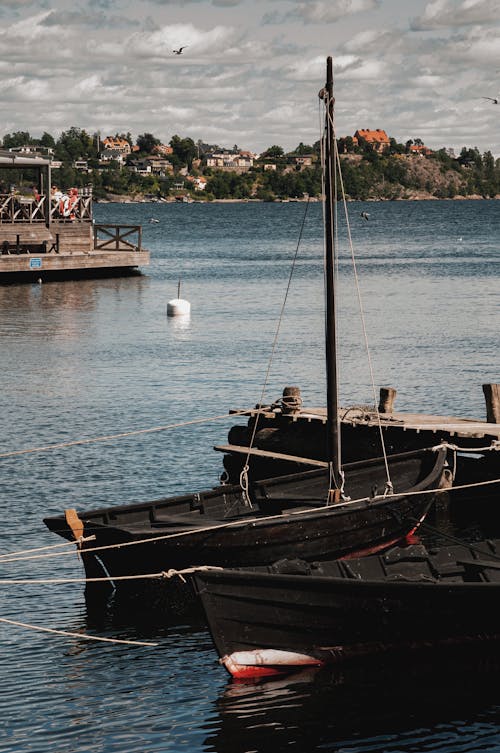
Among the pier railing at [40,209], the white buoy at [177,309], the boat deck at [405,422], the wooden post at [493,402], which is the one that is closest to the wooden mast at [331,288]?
the boat deck at [405,422]

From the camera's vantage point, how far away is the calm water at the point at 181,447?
50.8 feet

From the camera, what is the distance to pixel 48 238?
69.0 meters

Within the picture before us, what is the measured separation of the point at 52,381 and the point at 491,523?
18.9 metres

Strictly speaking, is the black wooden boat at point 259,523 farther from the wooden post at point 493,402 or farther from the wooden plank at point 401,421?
the wooden post at point 493,402

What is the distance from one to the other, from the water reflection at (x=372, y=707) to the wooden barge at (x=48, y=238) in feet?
169

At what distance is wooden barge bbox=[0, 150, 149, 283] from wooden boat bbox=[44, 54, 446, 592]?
46238 millimetres

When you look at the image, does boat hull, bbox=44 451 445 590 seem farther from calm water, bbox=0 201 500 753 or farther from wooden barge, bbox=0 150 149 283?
wooden barge, bbox=0 150 149 283

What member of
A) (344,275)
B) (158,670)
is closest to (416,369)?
(158,670)

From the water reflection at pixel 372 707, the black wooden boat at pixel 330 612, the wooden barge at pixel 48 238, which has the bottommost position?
the water reflection at pixel 372 707

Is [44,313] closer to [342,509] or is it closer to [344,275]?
[344,275]

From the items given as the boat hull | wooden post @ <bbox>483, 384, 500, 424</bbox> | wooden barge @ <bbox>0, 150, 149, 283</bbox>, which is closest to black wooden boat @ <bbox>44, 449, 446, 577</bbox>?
the boat hull

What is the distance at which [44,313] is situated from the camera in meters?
57.1

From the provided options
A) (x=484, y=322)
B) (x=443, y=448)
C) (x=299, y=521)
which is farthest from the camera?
(x=484, y=322)

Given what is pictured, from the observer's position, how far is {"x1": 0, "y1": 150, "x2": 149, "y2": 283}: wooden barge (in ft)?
220
